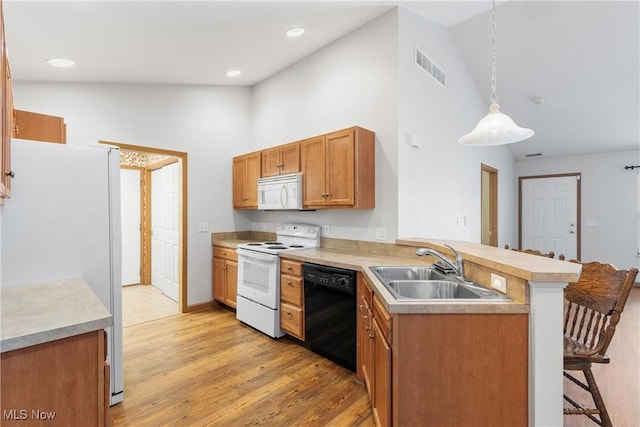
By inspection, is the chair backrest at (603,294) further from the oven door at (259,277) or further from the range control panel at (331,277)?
the oven door at (259,277)

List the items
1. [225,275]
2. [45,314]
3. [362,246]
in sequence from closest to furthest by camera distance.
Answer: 1. [45,314]
2. [362,246]
3. [225,275]

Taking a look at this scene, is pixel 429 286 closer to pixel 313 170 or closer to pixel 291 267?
pixel 291 267

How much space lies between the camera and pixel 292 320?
119 inches

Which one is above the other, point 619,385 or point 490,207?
A: point 490,207

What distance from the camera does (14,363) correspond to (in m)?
1.05

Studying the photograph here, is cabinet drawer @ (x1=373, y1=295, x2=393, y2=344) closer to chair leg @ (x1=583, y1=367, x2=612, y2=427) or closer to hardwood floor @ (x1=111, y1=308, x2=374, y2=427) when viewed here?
hardwood floor @ (x1=111, y1=308, x2=374, y2=427)

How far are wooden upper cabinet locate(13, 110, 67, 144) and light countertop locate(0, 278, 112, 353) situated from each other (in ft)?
4.92

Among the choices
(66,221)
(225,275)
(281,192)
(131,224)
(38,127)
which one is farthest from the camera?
(131,224)

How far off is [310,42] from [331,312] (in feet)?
9.26

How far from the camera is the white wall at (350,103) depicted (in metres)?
2.98

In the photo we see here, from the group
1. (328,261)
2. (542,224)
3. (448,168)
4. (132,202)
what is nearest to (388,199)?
(328,261)

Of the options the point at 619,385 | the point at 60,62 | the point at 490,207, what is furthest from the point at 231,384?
the point at 490,207

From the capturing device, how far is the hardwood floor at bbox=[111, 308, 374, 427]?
1997 millimetres

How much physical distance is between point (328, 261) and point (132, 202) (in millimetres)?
4383
